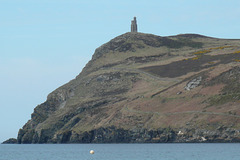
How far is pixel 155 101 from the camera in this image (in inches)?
7087

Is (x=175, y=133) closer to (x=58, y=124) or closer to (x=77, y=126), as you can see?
(x=77, y=126)

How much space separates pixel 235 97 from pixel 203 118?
1439 centimetres
